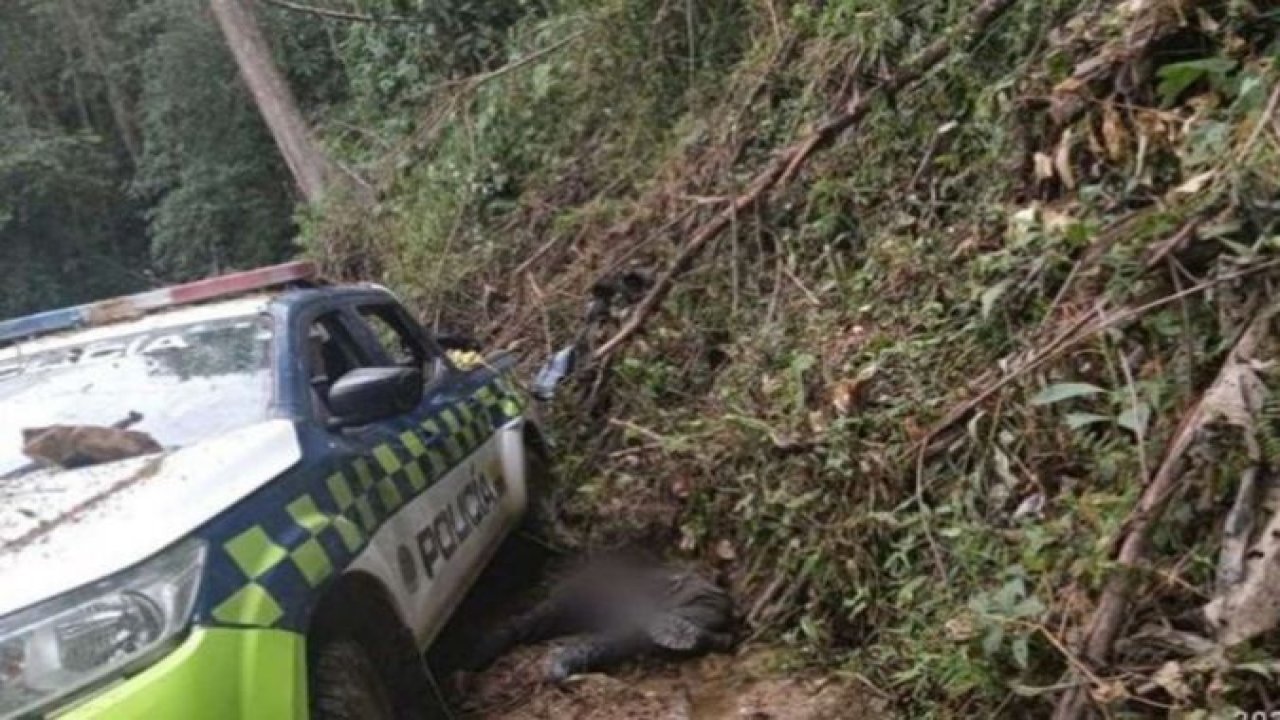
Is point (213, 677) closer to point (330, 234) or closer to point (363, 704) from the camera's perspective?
point (363, 704)

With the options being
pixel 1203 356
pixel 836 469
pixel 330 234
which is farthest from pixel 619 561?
pixel 330 234

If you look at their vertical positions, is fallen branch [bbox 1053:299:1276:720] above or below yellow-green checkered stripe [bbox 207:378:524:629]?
below

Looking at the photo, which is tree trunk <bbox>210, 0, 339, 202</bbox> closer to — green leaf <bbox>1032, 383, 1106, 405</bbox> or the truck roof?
the truck roof

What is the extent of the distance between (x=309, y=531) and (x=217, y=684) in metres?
0.56

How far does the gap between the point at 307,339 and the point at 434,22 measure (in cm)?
944

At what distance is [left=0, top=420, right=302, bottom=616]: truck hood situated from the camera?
7.61 ft

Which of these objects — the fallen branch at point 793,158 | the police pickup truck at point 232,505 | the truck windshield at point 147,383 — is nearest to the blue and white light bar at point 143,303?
the police pickup truck at point 232,505

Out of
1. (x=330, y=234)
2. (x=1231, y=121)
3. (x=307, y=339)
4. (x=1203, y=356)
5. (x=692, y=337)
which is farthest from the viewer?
(x=330, y=234)

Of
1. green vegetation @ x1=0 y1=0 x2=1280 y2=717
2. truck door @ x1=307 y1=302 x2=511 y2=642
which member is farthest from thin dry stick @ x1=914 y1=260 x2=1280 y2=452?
truck door @ x1=307 y1=302 x2=511 y2=642

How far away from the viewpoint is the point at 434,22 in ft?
40.8

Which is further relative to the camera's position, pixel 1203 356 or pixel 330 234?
pixel 330 234

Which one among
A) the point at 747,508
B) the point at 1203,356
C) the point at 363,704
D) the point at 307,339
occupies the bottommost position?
the point at 747,508

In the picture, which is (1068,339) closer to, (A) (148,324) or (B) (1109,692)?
(B) (1109,692)

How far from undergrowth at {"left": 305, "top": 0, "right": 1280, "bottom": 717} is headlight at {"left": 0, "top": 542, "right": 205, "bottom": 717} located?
1875mm
